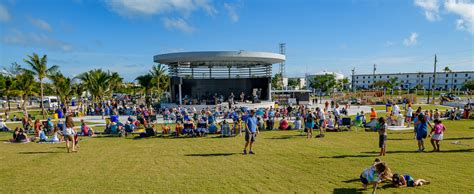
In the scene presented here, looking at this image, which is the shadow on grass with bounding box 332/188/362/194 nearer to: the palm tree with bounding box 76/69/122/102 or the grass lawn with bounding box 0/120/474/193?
the grass lawn with bounding box 0/120/474/193

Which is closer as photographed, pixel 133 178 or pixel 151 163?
pixel 133 178

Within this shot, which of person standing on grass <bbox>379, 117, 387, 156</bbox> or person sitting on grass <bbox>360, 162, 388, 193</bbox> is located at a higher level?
person standing on grass <bbox>379, 117, 387, 156</bbox>

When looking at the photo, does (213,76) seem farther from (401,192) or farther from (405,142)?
(401,192)

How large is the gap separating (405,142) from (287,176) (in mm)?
6834

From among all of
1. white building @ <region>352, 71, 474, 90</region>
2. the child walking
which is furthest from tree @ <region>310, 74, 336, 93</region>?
the child walking

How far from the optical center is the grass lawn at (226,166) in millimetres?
6348

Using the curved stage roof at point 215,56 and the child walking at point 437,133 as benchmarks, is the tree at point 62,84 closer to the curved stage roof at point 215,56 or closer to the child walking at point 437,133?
the curved stage roof at point 215,56

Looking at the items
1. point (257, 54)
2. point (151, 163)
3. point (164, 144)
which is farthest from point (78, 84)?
point (151, 163)

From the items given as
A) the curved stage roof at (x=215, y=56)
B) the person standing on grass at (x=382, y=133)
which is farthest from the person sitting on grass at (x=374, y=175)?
the curved stage roof at (x=215, y=56)

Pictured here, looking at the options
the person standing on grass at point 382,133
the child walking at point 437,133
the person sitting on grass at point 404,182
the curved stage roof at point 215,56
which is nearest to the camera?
the person sitting on grass at point 404,182

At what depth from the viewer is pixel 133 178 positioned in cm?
702

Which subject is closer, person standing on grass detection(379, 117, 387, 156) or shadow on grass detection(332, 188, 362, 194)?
shadow on grass detection(332, 188, 362, 194)

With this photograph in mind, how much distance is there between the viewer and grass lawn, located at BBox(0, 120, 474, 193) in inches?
250

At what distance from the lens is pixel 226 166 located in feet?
26.2
